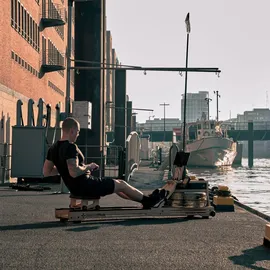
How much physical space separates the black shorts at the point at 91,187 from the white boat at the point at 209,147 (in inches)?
2656

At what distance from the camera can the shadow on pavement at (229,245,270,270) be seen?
19.0ft

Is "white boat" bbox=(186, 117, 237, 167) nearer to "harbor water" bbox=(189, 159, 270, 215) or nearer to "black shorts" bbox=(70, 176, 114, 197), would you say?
"harbor water" bbox=(189, 159, 270, 215)

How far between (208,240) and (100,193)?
2.11 metres

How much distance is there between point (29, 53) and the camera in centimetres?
3753

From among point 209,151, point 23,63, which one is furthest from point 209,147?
point 23,63

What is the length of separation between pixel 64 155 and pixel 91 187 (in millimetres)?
620

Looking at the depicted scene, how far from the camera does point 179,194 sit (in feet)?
32.9

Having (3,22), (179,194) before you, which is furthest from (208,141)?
(179,194)

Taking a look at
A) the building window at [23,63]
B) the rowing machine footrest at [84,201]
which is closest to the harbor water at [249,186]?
the rowing machine footrest at [84,201]

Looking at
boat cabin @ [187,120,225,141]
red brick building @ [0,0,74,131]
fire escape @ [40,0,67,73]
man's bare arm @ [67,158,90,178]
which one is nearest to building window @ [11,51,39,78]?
red brick building @ [0,0,74,131]

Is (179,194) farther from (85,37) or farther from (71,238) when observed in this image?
(85,37)

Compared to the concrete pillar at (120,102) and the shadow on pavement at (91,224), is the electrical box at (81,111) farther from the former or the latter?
the concrete pillar at (120,102)

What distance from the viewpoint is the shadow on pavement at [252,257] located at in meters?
5.79

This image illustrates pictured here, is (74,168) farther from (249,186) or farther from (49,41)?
(49,41)
